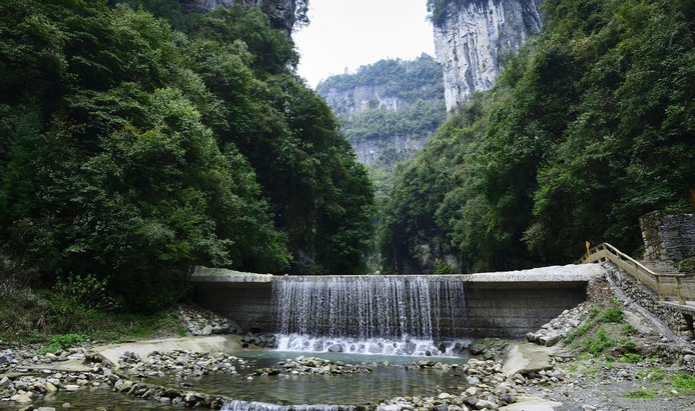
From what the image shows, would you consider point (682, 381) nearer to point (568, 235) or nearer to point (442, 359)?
point (442, 359)

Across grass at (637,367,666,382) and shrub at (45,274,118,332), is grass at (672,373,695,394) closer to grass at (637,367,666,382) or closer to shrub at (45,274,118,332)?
grass at (637,367,666,382)

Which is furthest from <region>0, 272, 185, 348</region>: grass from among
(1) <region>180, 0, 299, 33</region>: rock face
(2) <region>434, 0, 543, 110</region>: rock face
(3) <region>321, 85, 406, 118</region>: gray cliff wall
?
(3) <region>321, 85, 406, 118</region>: gray cliff wall

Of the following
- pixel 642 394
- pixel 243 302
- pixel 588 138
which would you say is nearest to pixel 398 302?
pixel 243 302

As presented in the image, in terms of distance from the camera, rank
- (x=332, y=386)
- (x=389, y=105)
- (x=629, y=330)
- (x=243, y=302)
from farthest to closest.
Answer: (x=389, y=105) → (x=243, y=302) → (x=629, y=330) → (x=332, y=386)

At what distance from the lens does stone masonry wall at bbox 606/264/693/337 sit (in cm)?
768

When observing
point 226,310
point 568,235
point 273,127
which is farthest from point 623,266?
point 273,127

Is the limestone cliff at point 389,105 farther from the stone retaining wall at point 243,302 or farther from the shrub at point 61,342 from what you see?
the shrub at point 61,342

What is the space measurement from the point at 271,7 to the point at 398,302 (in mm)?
33471

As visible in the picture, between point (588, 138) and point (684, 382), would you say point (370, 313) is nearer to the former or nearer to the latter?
point (684, 382)

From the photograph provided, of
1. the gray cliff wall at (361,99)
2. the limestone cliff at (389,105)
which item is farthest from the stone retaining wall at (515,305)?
the gray cliff wall at (361,99)

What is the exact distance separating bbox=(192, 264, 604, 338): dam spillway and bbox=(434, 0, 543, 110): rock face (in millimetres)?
50315

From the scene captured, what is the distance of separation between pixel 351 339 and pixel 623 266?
830cm

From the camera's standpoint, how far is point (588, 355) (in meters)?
8.25

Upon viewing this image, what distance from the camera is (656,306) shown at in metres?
8.73
